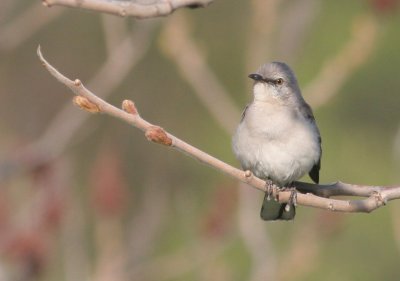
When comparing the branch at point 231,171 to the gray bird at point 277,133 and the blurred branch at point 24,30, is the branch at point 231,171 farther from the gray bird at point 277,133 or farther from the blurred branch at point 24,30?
the blurred branch at point 24,30

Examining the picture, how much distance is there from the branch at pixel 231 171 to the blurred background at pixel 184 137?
6.61ft

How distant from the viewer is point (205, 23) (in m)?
15.6

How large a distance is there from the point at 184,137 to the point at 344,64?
915cm

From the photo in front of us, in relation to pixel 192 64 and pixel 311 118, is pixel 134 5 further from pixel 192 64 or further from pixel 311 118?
pixel 192 64

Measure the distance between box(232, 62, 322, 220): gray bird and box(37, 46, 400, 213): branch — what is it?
0.46 m

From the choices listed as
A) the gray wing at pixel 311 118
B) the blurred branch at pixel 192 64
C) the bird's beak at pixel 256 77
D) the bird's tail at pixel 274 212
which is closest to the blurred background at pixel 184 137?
the blurred branch at pixel 192 64

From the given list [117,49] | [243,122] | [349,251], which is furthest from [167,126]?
[243,122]

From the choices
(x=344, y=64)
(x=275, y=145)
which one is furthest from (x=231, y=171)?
(x=344, y=64)

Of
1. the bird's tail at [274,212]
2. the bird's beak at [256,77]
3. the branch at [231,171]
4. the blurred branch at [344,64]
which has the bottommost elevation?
the bird's tail at [274,212]

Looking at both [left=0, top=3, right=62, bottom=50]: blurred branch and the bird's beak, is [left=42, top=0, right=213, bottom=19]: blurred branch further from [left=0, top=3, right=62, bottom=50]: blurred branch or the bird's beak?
[left=0, top=3, right=62, bottom=50]: blurred branch

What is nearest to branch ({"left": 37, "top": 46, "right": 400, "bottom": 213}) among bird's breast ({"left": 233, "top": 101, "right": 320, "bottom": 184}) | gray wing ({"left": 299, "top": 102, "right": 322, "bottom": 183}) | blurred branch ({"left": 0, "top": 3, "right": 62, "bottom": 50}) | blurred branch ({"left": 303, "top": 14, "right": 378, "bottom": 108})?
bird's breast ({"left": 233, "top": 101, "right": 320, "bottom": 184})

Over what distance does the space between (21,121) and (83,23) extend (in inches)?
118

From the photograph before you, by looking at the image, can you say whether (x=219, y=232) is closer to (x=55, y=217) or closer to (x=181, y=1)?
(x=55, y=217)

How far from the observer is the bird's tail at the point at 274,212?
21.7 ft
